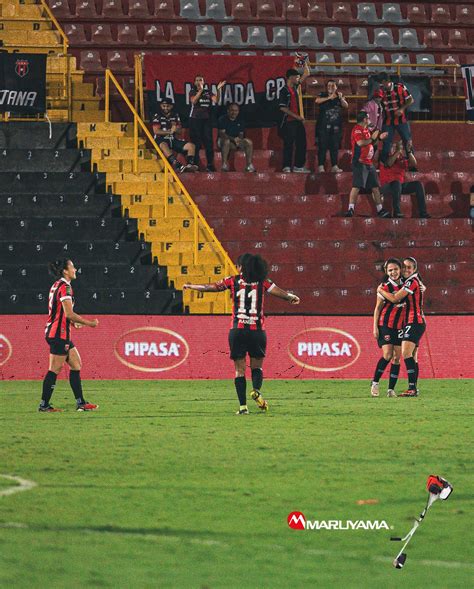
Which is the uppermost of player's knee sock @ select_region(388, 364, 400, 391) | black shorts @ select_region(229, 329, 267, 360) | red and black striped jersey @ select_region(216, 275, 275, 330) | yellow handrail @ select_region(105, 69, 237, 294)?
yellow handrail @ select_region(105, 69, 237, 294)

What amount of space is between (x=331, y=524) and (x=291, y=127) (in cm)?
2190

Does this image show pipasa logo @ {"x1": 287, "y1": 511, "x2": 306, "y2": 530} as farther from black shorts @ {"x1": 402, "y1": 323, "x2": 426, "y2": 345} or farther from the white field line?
black shorts @ {"x1": 402, "y1": 323, "x2": 426, "y2": 345}

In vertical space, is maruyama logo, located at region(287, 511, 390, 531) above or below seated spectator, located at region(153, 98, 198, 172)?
below

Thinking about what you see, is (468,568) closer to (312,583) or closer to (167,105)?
(312,583)

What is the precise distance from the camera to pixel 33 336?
21.8 meters

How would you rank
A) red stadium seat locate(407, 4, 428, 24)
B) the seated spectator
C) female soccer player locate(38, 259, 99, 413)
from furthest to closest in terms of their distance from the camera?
red stadium seat locate(407, 4, 428, 24) < the seated spectator < female soccer player locate(38, 259, 99, 413)

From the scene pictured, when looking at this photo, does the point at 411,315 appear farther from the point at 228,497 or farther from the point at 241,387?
the point at 228,497

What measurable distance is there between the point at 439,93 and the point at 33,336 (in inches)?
548

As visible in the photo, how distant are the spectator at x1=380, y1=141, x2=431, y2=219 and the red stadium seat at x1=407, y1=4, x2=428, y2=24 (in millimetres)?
6657

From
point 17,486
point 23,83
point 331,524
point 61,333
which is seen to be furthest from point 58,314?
point 23,83

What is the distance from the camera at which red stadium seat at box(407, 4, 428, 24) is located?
33750 mm

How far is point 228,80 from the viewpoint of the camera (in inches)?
1145

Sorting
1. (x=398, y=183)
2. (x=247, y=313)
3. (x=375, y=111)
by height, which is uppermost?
(x=375, y=111)

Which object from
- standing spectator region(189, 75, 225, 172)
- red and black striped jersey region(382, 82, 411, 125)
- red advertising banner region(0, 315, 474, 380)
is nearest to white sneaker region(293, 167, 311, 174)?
standing spectator region(189, 75, 225, 172)
